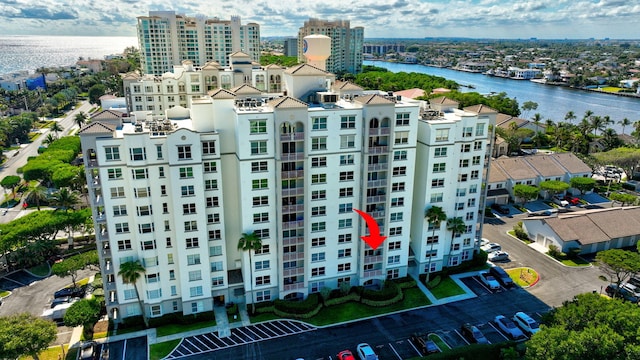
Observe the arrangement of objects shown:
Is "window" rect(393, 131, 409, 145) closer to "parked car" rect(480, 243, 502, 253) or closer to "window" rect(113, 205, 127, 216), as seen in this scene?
"parked car" rect(480, 243, 502, 253)

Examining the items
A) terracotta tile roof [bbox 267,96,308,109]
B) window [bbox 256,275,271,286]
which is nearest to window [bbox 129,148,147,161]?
terracotta tile roof [bbox 267,96,308,109]

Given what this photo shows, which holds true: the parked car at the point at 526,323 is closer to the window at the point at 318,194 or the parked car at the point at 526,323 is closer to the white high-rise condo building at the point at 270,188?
the white high-rise condo building at the point at 270,188

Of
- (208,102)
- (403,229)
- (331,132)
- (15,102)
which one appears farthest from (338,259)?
(15,102)

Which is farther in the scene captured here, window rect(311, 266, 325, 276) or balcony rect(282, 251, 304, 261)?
window rect(311, 266, 325, 276)

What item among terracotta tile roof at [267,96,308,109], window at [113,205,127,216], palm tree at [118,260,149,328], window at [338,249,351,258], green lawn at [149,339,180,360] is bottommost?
green lawn at [149,339,180,360]

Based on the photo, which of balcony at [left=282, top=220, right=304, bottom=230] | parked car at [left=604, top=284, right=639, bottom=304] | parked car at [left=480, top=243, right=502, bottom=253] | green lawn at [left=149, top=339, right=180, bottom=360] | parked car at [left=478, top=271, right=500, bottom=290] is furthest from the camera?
parked car at [left=480, top=243, right=502, bottom=253]

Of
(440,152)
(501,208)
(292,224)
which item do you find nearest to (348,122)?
(440,152)
